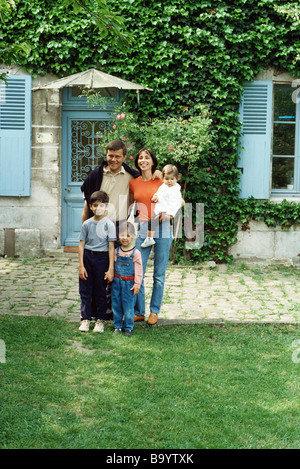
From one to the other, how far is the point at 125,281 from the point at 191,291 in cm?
229

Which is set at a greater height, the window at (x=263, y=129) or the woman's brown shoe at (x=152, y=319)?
the window at (x=263, y=129)

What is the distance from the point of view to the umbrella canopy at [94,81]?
895 centimetres

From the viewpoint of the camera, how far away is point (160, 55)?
386 inches

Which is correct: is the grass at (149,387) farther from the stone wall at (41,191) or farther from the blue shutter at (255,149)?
the blue shutter at (255,149)

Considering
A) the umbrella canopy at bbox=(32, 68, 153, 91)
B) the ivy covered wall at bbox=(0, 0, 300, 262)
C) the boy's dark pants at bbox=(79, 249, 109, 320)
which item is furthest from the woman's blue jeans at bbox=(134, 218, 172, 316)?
the ivy covered wall at bbox=(0, 0, 300, 262)

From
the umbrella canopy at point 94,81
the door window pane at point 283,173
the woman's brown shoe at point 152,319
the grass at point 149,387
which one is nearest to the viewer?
the grass at point 149,387

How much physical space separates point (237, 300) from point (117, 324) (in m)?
2.07

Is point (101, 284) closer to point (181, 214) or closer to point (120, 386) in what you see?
point (120, 386)

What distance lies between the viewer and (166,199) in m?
5.75

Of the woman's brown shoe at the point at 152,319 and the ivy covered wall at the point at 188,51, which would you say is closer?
the woman's brown shoe at the point at 152,319

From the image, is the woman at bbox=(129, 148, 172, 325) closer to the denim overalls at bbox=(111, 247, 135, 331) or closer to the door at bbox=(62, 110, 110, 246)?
the denim overalls at bbox=(111, 247, 135, 331)

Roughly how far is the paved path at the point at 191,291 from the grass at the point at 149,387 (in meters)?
0.51

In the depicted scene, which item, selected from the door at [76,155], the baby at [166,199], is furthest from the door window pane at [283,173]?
the baby at [166,199]

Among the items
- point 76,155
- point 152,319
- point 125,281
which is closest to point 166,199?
point 125,281
